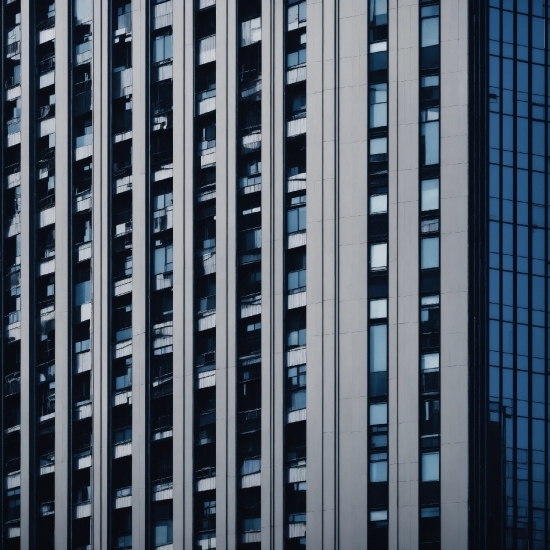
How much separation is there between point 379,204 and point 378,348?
6936mm

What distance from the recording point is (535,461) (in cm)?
8988

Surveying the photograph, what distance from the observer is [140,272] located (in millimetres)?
86438

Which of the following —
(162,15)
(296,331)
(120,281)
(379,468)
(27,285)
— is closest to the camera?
(379,468)

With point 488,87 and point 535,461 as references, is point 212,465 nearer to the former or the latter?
point 535,461

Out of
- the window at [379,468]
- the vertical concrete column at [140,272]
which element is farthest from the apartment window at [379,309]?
the vertical concrete column at [140,272]

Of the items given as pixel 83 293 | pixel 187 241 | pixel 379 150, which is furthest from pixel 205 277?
pixel 379 150

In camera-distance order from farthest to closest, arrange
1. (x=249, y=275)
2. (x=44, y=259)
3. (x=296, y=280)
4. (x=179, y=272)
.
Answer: (x=44, y=259), (x=179, y=272), (x=249, y=275), (x=296, y=280)

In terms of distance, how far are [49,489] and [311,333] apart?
16.9 m

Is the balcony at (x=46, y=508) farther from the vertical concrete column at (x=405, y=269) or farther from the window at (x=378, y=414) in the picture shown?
the vertical concrete column at (x=405, y=269)

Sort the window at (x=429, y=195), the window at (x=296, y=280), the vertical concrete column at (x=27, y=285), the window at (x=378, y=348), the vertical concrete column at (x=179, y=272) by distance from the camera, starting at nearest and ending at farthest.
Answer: the window at (x=378, y=348), the window at (x=429, y=195), the window at (x=296, y=280), the vertical concrete column at (x=179, y=272), the vertical concrete column at (x=27, y=285)

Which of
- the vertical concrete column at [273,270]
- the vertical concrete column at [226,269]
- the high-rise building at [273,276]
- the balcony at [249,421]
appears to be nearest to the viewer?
the high-rise building at [273,276]

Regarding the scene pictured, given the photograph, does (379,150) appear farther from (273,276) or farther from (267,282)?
(267,282)

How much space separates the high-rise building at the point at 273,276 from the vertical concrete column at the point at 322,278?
0.35 ft

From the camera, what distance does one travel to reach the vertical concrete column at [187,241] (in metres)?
83.9
